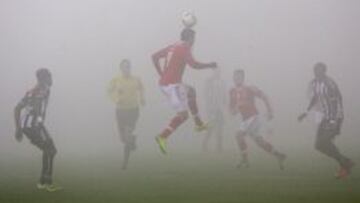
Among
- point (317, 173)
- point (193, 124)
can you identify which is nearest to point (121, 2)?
point (193, 124)

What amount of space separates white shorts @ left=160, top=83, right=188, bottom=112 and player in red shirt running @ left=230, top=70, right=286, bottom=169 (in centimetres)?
28

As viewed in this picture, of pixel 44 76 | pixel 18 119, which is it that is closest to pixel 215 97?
pixel 44 76

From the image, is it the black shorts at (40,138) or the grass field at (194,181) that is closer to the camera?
the grass field at (194,181)

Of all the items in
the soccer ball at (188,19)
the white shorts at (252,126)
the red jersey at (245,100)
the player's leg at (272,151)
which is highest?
the soccer ball at (188,19)

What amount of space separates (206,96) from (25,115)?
1112 millimetres

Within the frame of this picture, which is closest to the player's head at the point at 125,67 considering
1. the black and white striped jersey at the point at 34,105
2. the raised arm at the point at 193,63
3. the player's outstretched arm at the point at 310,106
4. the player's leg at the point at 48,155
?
the raised arm at the point at 193,63

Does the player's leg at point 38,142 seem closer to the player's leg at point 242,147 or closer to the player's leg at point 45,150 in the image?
the player's leg at point 45,150

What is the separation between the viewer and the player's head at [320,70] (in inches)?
144

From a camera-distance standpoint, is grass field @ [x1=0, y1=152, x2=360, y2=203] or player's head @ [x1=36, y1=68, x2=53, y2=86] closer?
grass field @ [x1=0, y1=152, x2=360, y2=203]

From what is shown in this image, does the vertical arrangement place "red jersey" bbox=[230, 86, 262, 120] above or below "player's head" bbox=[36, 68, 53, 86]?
below

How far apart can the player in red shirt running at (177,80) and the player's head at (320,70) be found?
66 cm

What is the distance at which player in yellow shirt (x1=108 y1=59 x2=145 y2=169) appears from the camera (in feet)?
12.2

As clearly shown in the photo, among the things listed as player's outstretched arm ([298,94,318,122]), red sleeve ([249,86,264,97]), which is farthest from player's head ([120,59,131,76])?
player's outstretched arm ([298,94,318,122])

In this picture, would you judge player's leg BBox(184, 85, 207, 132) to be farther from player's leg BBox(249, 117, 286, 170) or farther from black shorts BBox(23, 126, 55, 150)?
black shorts BBox(23, 126, 55, 150)
